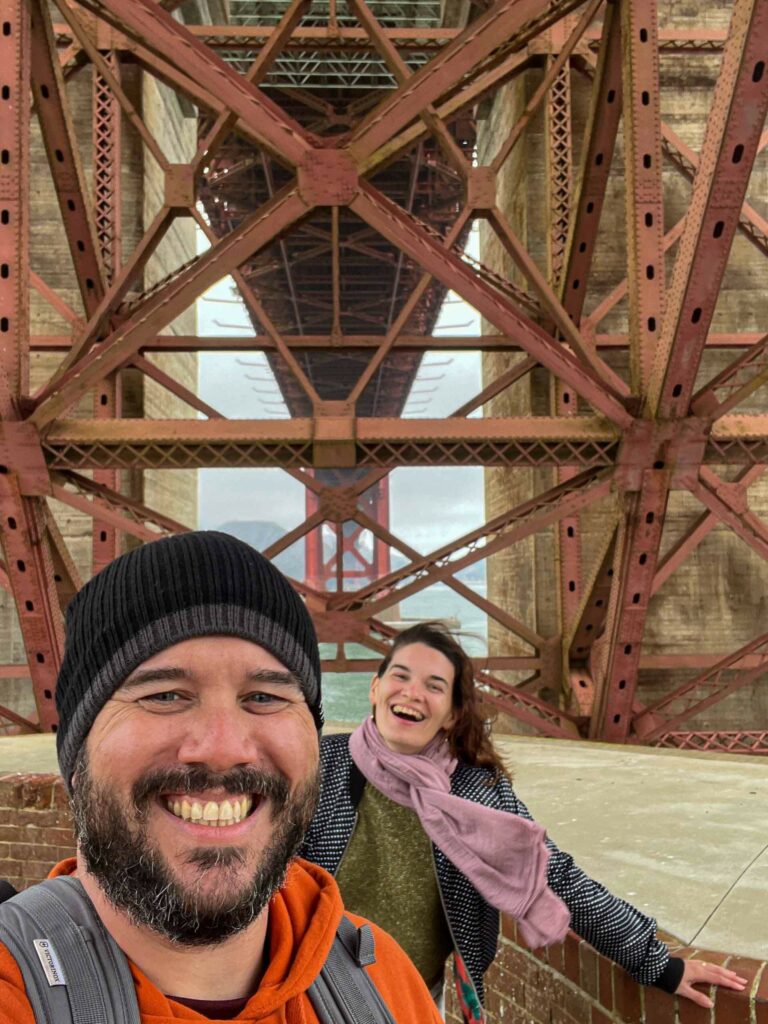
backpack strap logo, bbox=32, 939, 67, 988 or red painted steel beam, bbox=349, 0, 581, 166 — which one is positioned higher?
red painted steel beam, bbox=349, 0, 581, 166

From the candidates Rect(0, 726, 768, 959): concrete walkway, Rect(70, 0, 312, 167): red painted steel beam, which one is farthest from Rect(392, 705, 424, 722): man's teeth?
Rect(70, 0, 312, 167): red painted steel beam

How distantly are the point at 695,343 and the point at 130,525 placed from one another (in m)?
3.72

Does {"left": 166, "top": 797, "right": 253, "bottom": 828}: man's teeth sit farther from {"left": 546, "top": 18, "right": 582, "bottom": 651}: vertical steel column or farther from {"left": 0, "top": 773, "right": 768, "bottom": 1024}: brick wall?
{"left": 546, "top": 18, "right": 582, "bottom": 651}: vertical steel column

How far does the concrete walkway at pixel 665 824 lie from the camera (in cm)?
241

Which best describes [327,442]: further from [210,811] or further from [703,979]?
[210,811]

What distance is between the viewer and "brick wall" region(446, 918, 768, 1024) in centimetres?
193

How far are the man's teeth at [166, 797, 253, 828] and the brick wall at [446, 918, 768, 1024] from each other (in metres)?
1.65

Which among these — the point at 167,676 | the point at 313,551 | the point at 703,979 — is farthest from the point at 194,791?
the point at 313,551

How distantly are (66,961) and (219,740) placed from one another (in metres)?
0.27

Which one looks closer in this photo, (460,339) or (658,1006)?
(658,1006)

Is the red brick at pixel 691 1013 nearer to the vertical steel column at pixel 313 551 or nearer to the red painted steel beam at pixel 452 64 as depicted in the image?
the red painted steel beam at pixel 452 64

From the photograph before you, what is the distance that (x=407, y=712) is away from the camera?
2105mm

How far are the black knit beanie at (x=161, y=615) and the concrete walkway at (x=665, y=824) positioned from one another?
1.85 meters

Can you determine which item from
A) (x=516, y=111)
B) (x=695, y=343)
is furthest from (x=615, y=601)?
(x=516, y=111)
